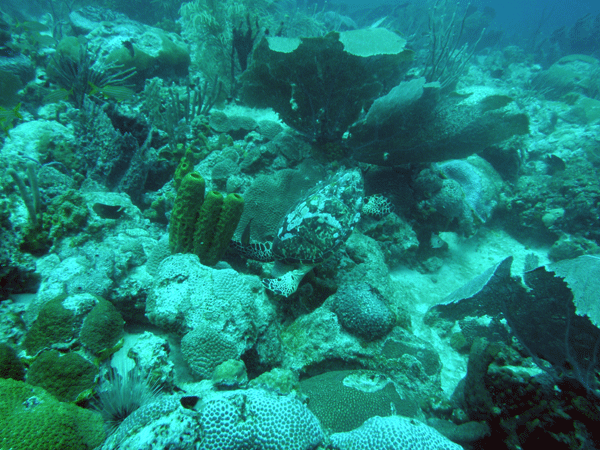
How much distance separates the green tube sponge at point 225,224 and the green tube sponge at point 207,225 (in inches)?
1.2

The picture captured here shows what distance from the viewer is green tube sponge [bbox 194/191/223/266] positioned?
8.80 ft

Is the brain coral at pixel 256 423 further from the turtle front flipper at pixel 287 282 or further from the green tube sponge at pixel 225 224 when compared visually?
the green tube sponge at pixel 225 224

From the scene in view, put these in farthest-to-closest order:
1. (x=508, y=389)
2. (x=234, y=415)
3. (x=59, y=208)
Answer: (x=59, y=208)
(x=508, y=389)
(x=234, y=415)

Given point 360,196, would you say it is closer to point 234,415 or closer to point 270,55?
point 270,55

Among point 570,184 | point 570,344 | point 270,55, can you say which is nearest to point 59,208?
point 270,55

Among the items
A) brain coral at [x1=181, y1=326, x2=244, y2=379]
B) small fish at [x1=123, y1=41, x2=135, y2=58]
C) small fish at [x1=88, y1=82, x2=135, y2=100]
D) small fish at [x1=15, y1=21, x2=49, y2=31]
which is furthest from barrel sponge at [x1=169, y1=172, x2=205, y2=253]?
small fish at [x1=15, y1=21, x2=49, y2=31]

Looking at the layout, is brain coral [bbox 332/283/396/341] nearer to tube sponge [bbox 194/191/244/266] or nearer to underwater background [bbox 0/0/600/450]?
underwater background [bbox 0/0/600/450]

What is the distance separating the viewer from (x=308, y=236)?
3051mm

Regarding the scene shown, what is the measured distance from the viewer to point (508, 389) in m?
2.27

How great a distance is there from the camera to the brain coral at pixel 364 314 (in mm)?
2803

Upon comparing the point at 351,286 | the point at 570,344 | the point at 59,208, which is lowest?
the point at 59,208

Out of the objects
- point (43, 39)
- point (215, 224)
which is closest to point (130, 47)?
point (43, 39)

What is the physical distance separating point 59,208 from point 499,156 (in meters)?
7.81

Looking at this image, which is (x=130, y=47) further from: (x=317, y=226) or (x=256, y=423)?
(x=256, y=423)
